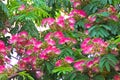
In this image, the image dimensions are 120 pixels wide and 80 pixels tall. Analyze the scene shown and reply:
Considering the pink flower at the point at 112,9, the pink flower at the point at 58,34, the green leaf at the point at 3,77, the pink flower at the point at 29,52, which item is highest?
the pink flower at the point at 112,9

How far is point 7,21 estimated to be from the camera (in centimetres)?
360

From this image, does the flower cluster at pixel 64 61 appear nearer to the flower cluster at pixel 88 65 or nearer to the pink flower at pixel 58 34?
the flower cluster at pixel 88 65

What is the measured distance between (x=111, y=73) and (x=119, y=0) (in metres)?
0.97

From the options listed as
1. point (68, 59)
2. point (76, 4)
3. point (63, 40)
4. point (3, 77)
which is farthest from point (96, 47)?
point (76, 4)

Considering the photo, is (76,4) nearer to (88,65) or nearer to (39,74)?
(39,74)

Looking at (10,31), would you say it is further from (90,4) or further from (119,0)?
(119,0)

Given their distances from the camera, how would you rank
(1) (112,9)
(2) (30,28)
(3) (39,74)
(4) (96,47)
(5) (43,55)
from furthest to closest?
(2) (30,28), (1) (112,9), (3) (39,74), (5) (43,55), (4) (96,47)

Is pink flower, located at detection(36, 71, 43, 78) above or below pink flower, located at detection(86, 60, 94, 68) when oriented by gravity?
above

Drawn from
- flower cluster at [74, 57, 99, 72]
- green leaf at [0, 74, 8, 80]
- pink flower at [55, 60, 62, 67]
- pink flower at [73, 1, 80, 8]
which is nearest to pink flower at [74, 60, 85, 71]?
flower cluster at [74, 57, 99, 72]

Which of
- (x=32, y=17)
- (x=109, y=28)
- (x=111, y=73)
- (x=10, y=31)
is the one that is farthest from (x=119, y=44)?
(x=10, y=31)

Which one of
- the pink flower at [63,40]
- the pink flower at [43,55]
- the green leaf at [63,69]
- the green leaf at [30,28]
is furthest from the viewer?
the green leaf at [30,28]

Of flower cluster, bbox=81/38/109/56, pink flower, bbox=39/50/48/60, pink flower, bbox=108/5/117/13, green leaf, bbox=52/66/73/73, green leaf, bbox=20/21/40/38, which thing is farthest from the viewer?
green leaf, bbox=20/21/40/38

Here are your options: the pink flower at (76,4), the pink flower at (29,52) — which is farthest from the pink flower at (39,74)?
the pink flower at (76,4)

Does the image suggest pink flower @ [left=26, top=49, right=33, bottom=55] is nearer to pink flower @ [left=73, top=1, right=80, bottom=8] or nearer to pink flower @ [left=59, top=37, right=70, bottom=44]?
pink flower @ [left=59, top=37, right=70, bottom=44]
